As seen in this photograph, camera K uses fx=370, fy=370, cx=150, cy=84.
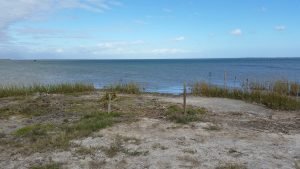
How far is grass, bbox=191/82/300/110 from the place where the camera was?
13539mm

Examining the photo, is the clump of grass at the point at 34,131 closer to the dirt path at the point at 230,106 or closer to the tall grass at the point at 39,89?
the dirt path at the point at 230,106

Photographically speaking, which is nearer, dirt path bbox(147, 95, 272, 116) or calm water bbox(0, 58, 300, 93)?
dirt path bbox(147, 95, 272, 116)

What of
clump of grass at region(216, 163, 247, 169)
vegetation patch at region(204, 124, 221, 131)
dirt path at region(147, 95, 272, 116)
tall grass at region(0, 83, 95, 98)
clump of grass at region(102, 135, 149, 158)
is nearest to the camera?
clump of grass at region(216, 163, 247, 169)

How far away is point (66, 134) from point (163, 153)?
2570mm

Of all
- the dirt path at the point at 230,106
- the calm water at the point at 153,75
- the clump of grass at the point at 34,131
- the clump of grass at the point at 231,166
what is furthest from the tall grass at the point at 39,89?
the clump of grass at the point at 231,166

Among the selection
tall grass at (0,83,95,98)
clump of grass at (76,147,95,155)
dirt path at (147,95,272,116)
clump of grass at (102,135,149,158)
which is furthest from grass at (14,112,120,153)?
tall grass at (0,83,95,98)

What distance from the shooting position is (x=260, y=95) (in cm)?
1491

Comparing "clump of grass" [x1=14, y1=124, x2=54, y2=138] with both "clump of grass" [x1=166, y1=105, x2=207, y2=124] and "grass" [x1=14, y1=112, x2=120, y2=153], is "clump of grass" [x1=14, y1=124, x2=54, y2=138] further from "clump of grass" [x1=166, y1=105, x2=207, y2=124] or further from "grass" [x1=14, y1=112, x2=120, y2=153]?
"clump of grass" [x1=166, y1=105, x2=207, y2=124]

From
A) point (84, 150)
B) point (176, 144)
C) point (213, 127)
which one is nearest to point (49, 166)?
point (84, 150)

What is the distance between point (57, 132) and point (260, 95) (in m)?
9.12

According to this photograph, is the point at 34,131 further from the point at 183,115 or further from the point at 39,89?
the point at 39,89

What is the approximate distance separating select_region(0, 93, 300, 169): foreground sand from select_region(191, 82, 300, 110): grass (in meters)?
2.36

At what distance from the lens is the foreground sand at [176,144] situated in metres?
6.50

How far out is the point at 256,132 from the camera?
8.73 metres
